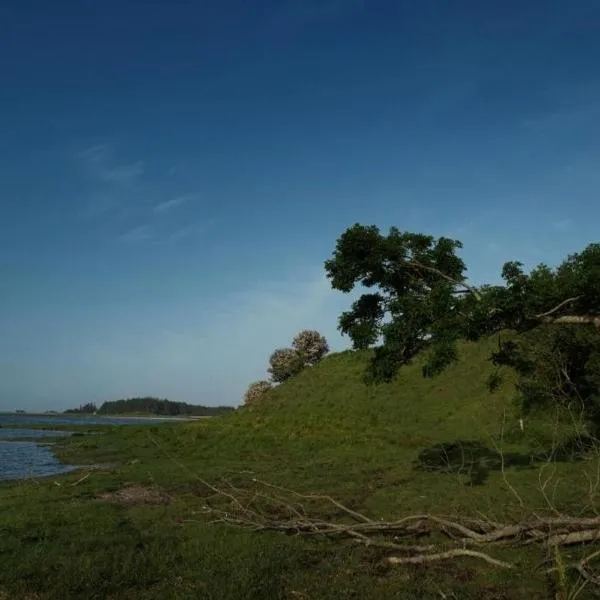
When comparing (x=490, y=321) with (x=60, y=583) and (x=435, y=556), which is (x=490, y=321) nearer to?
(x=435, y=556)

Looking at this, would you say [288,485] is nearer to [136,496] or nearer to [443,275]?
[136,496]

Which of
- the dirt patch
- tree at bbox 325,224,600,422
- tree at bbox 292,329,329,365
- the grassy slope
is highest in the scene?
tree at bbox 292,329,329,365

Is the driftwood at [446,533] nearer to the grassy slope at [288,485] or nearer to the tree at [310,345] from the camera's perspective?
the grassy slope at [288,485]

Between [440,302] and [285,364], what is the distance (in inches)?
3749

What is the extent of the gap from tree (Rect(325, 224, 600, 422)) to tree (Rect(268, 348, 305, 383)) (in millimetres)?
90370

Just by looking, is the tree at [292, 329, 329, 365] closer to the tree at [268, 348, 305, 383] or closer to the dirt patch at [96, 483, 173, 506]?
the tree at [268, 348, 305, 383]

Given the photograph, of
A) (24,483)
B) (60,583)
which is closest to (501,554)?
(60,583)

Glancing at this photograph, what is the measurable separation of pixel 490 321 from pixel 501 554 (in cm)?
824

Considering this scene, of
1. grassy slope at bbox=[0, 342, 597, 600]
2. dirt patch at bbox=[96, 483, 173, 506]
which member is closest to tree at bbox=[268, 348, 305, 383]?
grassy slope at bbox=[0, 342, 597, 600]

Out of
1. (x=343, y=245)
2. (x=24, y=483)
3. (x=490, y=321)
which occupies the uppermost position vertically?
(x=343, y=245)

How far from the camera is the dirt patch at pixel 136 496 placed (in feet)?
72.7

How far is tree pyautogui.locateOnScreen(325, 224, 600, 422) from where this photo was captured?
1941 cm

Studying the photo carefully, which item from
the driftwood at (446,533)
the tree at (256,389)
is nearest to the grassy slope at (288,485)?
the driftwood at (446,533)

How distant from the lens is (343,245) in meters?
21.5
